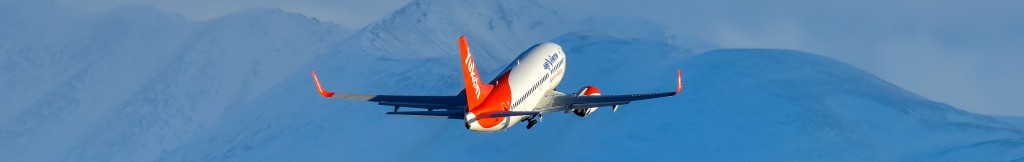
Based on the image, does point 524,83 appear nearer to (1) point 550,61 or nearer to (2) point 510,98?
(2) point 510,98

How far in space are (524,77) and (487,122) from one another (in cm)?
1130

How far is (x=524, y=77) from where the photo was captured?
170500mm

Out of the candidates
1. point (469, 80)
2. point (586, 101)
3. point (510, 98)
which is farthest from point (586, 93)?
point (469, 80)

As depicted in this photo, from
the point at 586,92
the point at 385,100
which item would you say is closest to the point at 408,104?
the point at 385,100

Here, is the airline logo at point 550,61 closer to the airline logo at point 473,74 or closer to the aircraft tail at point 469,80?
the aircraft tail at point 469,80

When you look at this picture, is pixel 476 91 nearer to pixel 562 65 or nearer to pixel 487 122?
pixel 487 122

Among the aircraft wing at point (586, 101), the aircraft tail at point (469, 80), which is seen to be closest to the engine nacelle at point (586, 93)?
the aircraft wing at point (586, 101)

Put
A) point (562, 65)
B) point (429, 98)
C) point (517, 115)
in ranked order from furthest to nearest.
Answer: point (562, 65), point (429, 98), point (517, 115)

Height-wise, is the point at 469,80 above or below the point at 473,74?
below

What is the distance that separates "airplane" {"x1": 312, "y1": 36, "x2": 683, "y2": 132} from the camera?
158 m

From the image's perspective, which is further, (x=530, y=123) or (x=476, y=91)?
(x=530, y=123)

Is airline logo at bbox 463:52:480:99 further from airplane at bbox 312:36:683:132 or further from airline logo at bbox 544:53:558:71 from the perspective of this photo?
airline logo at bbox 544:53:558:71

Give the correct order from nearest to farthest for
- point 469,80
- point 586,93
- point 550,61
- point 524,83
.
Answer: point 469,80
point 524,83
point 586,93
point 550,61

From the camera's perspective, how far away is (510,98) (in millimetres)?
165125
